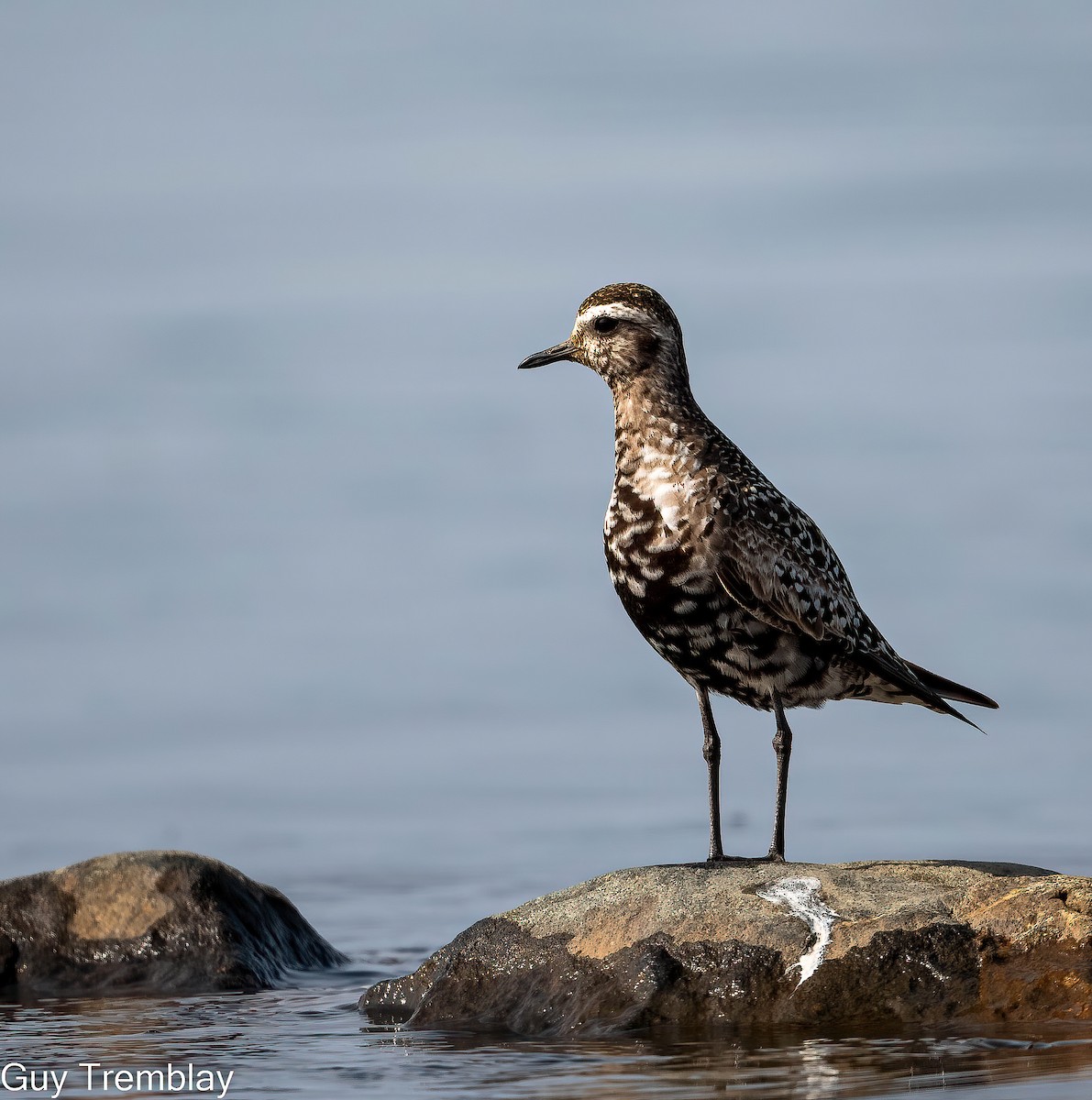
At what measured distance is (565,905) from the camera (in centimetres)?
1112

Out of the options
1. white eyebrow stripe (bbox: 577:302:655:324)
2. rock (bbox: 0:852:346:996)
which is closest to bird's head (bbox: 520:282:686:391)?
white eyebrow stripe (bbox: 577:302:655:324)

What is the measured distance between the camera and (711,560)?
1134 cm

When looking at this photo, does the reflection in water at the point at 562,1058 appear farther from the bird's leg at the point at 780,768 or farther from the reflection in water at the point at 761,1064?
the bird's leg at the point at 780,768

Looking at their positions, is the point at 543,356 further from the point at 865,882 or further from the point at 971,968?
the point at 971,968

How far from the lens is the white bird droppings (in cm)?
1027

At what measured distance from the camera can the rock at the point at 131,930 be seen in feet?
44.3

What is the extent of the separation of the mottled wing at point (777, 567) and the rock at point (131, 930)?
5.05 m

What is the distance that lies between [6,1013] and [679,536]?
573 centimetres

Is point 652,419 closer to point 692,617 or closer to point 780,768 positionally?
point 692,617

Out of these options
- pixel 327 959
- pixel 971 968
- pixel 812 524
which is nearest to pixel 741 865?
pixel 971 968
